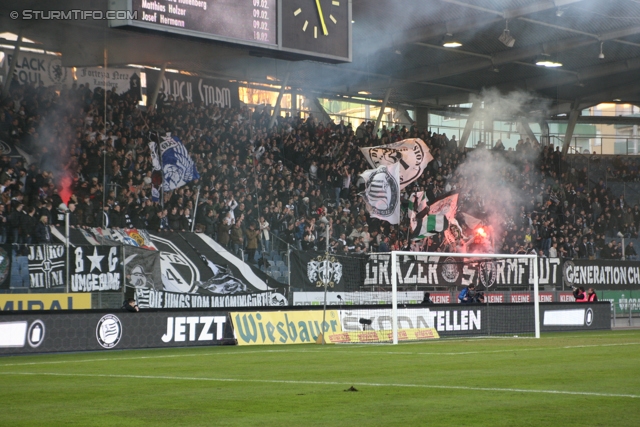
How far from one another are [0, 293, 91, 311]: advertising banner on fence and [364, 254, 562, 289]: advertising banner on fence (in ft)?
27.4

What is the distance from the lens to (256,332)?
795 inches

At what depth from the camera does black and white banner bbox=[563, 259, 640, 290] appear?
30359mm

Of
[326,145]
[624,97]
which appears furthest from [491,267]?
[624,97]

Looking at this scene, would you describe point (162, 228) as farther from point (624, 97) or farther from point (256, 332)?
point (624, 97)

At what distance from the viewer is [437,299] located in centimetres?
2664

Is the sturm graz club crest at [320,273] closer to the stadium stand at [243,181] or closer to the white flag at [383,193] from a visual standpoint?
the stadium stand at [243,181]

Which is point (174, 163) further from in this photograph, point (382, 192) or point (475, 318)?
point (475, 318)

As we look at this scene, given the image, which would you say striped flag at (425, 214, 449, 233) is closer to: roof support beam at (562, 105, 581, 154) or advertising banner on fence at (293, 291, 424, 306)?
advertising banner on fence at (293, 291, 424, 306)

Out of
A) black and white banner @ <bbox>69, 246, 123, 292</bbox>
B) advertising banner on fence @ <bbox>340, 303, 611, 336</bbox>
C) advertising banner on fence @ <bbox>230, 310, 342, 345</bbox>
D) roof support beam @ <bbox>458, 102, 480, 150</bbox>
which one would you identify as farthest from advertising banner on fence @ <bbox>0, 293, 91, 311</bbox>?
roof support beam @ <bbox>458, 102, 480, 150</bbox>

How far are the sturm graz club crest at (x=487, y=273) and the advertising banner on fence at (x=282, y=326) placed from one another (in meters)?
7.20

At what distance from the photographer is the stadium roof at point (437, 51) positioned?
2494cm

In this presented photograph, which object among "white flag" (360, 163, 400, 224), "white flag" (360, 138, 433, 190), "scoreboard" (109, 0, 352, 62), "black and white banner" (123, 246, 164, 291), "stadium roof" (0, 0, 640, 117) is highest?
"stadium roof" (0, 0, 640, 117)

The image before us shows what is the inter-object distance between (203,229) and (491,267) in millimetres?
8977

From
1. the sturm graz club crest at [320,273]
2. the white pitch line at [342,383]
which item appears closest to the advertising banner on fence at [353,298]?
the sturm graz club crest at [320,273]
